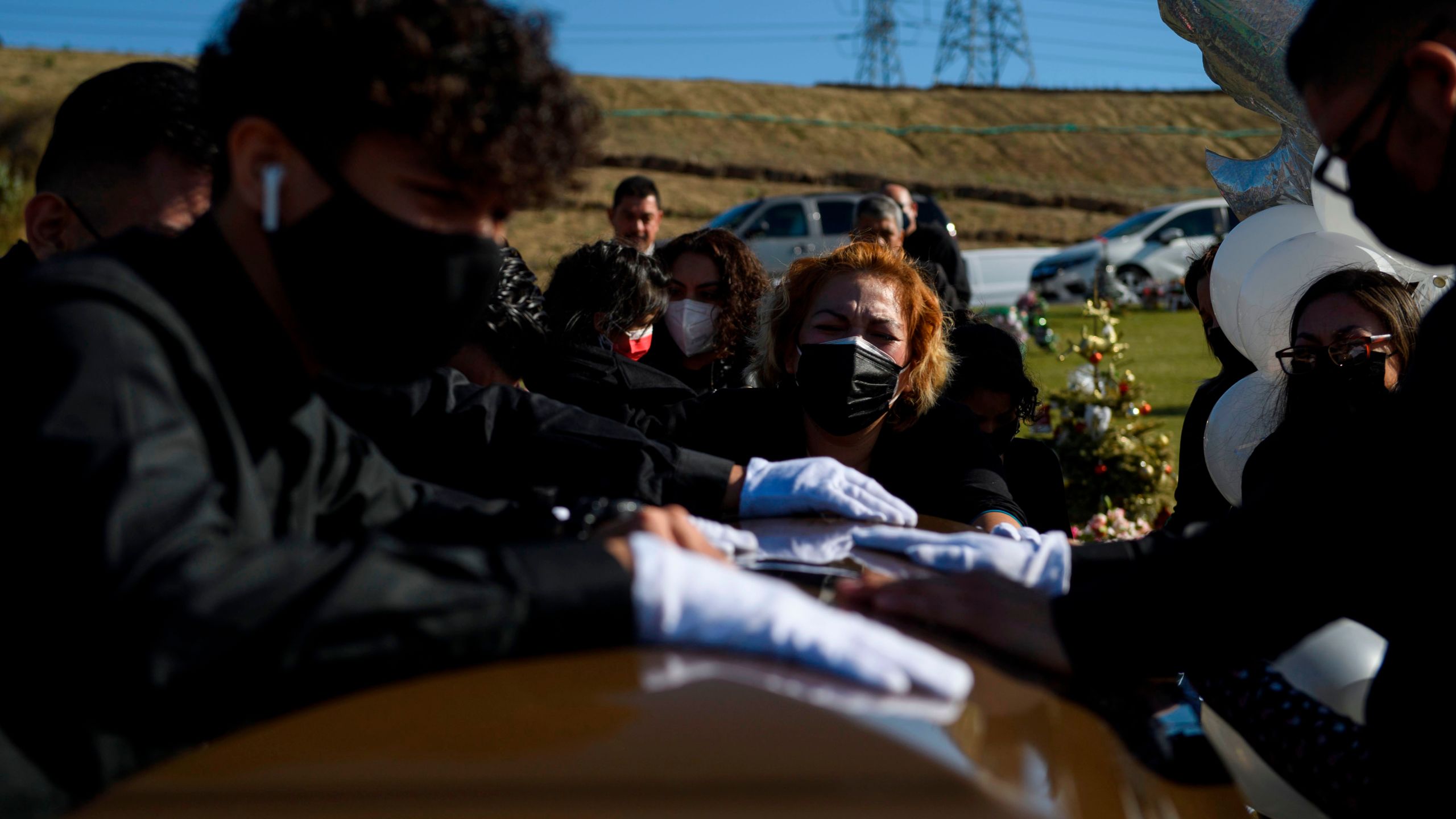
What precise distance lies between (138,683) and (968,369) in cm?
356

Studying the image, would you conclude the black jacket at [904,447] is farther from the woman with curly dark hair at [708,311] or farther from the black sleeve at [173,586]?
the black sleeve at [173,586]

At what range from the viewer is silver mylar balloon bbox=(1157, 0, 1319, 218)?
3371 mm

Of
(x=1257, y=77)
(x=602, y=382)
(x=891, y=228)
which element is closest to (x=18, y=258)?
(x=602, y=382)

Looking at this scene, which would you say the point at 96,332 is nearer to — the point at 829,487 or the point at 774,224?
the point at 829,487

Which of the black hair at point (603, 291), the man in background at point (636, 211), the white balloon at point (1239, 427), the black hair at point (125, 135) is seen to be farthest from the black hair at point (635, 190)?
the black hair at point (125, 135)

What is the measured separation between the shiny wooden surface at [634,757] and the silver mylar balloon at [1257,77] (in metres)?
2.82

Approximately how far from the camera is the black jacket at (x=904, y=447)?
2.88m

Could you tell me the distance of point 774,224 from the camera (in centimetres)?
1570

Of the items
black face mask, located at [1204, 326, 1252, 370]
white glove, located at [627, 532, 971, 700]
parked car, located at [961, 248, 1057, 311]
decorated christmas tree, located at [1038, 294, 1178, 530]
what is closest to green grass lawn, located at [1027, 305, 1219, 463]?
decorated christmas tree, located at [1038, 294, 1178, 530]

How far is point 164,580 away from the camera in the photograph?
1.11 metres

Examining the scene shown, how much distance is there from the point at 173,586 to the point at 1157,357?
13.0m

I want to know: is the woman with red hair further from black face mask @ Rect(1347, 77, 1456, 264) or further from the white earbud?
the white earbud

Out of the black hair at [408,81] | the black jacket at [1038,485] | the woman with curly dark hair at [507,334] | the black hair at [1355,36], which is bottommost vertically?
the black jacket at [1038,485]

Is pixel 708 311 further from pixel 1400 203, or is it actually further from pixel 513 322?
pixel 1400 203
